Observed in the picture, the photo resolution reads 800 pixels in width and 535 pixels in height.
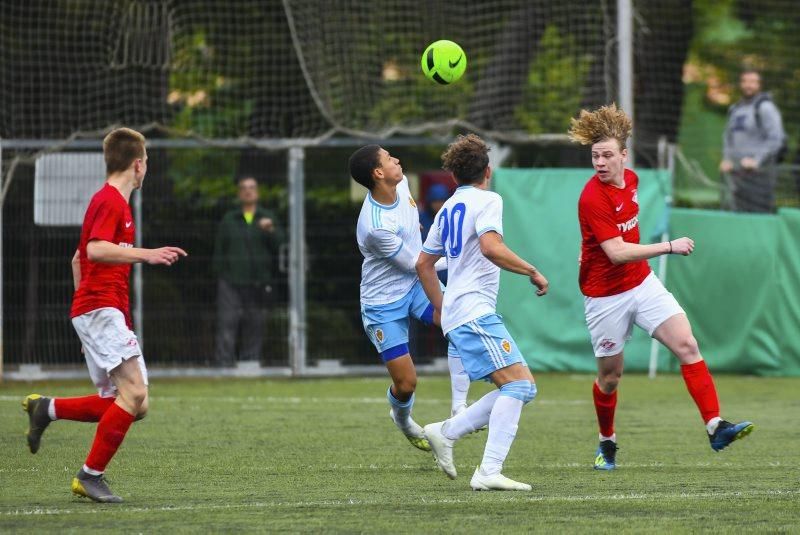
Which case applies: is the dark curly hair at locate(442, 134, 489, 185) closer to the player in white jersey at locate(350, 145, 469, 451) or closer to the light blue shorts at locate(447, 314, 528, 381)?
the light blue shorts at locate(447, 314, 528, 381)

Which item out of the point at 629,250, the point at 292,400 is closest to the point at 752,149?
the point at 292,400

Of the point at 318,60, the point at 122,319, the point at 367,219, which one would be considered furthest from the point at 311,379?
the point at 122,319

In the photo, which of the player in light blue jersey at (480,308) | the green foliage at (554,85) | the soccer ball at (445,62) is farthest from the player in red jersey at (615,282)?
the green foliage at (554,85)

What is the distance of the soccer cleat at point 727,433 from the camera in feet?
27.4

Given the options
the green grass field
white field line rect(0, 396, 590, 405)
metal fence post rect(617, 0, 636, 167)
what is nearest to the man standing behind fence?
white field line rect(0, 396, 590, 405)

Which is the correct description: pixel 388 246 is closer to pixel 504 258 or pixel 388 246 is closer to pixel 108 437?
pixel 504 258

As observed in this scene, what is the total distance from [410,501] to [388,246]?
7.88 ft

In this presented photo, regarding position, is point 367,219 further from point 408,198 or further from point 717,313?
point 717,313

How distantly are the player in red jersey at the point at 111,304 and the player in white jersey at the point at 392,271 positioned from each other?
1964mm

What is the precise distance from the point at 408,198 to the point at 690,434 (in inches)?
120

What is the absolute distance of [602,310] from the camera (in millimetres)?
9031

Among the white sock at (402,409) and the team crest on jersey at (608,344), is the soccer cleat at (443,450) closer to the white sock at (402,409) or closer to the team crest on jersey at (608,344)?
the white sock at (402,409)

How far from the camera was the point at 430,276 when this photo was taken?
8570 millimetres

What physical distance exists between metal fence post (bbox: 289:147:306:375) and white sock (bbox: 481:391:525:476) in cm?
925
